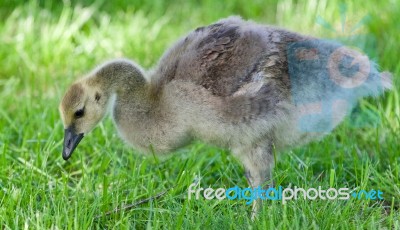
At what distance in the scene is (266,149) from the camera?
3.15 metres

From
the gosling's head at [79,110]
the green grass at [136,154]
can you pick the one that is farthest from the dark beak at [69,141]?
the green grass at [136,154]

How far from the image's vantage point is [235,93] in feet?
10.1

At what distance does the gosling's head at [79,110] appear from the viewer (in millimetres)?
3197

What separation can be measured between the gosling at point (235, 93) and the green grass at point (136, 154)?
189mm

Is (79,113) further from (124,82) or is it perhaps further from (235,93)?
(235,93)

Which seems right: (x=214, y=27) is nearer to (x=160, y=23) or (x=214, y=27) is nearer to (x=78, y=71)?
(x=78, y=71)

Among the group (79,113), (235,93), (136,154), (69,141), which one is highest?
(235,93)

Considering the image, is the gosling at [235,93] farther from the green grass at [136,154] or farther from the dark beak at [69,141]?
the green grass at [136,154]

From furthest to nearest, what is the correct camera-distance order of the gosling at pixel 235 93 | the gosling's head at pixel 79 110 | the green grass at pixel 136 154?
1. the gosling's head at pixel 79 110
2. the gosling at pixel 235 93
3. the green grass at pixel 136 154

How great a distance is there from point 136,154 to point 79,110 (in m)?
0.62

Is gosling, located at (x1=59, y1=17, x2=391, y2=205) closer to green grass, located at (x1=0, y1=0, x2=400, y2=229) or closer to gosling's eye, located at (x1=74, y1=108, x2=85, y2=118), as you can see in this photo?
gosling's eye, located at (x1=74, y1=108, x2=85, y2=118)

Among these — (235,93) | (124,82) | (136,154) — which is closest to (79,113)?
(124,82)

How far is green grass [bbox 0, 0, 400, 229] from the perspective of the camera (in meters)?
2.94

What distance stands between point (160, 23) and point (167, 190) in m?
2.35
